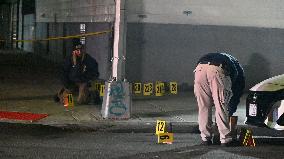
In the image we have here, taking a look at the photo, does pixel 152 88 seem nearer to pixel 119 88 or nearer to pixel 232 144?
pixel 119 88

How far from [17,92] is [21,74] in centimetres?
481

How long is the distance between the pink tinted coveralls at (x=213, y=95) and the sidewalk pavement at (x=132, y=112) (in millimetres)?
1865

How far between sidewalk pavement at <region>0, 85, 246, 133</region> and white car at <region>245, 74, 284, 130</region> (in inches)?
70.2

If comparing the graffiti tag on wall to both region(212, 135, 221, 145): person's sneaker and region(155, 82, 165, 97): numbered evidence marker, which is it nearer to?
region(212, 135, 221, 145): person's sneaker

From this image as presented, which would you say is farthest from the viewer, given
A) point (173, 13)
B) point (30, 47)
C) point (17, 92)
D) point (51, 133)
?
point (30, 47)

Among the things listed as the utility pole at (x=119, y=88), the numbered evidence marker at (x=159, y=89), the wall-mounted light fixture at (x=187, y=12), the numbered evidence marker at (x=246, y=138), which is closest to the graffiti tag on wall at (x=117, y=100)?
the utility pole at (x=119, y=88)

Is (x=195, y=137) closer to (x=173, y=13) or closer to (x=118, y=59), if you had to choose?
(x=118, y=59)

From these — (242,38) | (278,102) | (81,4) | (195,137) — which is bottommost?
(195,137)

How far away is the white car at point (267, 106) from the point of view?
8.52 metres

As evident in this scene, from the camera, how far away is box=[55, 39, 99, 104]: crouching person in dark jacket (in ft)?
40.4

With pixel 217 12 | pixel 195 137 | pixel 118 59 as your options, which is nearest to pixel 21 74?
pixel 217 12

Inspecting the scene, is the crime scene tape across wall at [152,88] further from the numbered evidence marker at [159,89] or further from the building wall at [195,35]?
the building wall at [195,35]

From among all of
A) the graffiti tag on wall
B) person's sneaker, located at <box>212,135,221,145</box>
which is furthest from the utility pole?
person's sneaker, located at <box>212,135,221,145</box>

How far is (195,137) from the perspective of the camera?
970 cm
